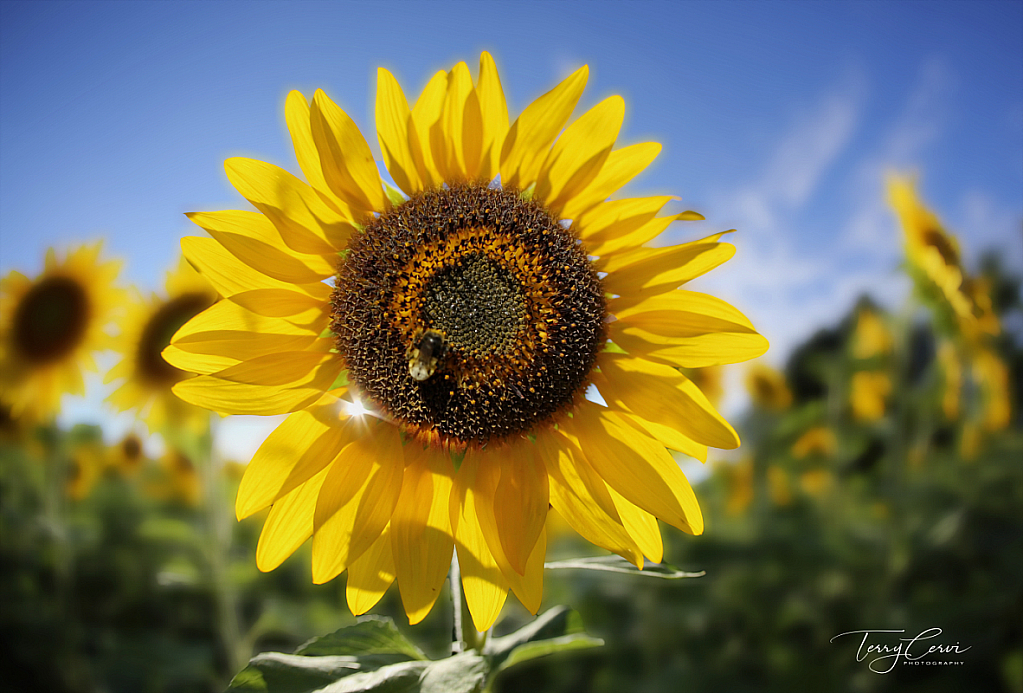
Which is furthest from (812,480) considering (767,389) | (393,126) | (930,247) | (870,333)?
(393,126)

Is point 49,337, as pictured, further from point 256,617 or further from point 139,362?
point 256,617

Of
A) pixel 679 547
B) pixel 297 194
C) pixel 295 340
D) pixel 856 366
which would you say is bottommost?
pixel 679 547

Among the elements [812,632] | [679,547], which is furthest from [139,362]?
[812,632]

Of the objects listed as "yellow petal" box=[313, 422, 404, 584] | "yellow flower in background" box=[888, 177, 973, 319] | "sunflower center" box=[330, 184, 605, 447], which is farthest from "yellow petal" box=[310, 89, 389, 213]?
"yellow flower in background" box=[888, 177, 973, 319]

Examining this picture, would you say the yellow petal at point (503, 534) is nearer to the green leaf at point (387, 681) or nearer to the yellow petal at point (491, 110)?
the green leaf at point (387, 681)

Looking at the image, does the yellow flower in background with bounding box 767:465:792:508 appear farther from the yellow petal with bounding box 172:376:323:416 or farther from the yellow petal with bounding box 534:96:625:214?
the yellow petal with bounding box 172:376:323:416
